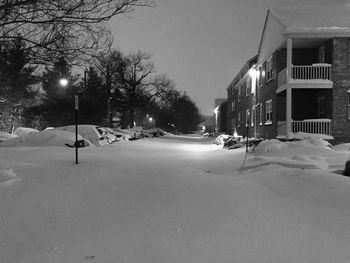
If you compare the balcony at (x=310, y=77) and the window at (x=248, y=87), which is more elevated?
the window at (x=248, y=87)

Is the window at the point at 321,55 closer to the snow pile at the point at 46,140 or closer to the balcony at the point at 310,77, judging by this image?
the balcony at the point at 310,77

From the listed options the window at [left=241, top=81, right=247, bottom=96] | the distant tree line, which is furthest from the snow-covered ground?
the window at [left=241, top=81, right=247, bottom=96]

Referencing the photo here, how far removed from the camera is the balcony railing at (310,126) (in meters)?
17.7

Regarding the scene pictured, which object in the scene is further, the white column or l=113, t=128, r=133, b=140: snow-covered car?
l=113, t=128, r=133, b=140: snow-covered car

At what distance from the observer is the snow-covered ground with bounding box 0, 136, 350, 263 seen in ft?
13.0

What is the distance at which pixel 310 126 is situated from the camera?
60.8 feet

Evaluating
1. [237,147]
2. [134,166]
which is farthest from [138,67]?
[134,166]

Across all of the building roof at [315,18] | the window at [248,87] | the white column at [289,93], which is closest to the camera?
the white column at [289,93]

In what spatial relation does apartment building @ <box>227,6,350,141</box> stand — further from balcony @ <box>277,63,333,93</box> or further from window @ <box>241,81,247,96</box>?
window @ <box>241,81,247,96</box>

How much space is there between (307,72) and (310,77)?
0.59 metres

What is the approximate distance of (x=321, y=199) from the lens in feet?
19.5

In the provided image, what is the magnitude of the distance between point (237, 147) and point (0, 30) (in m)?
13.7

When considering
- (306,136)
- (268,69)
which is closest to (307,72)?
(268,69)

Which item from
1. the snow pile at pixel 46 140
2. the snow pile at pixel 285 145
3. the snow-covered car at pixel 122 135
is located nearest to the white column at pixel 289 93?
the snow pile at pixel 285 145
